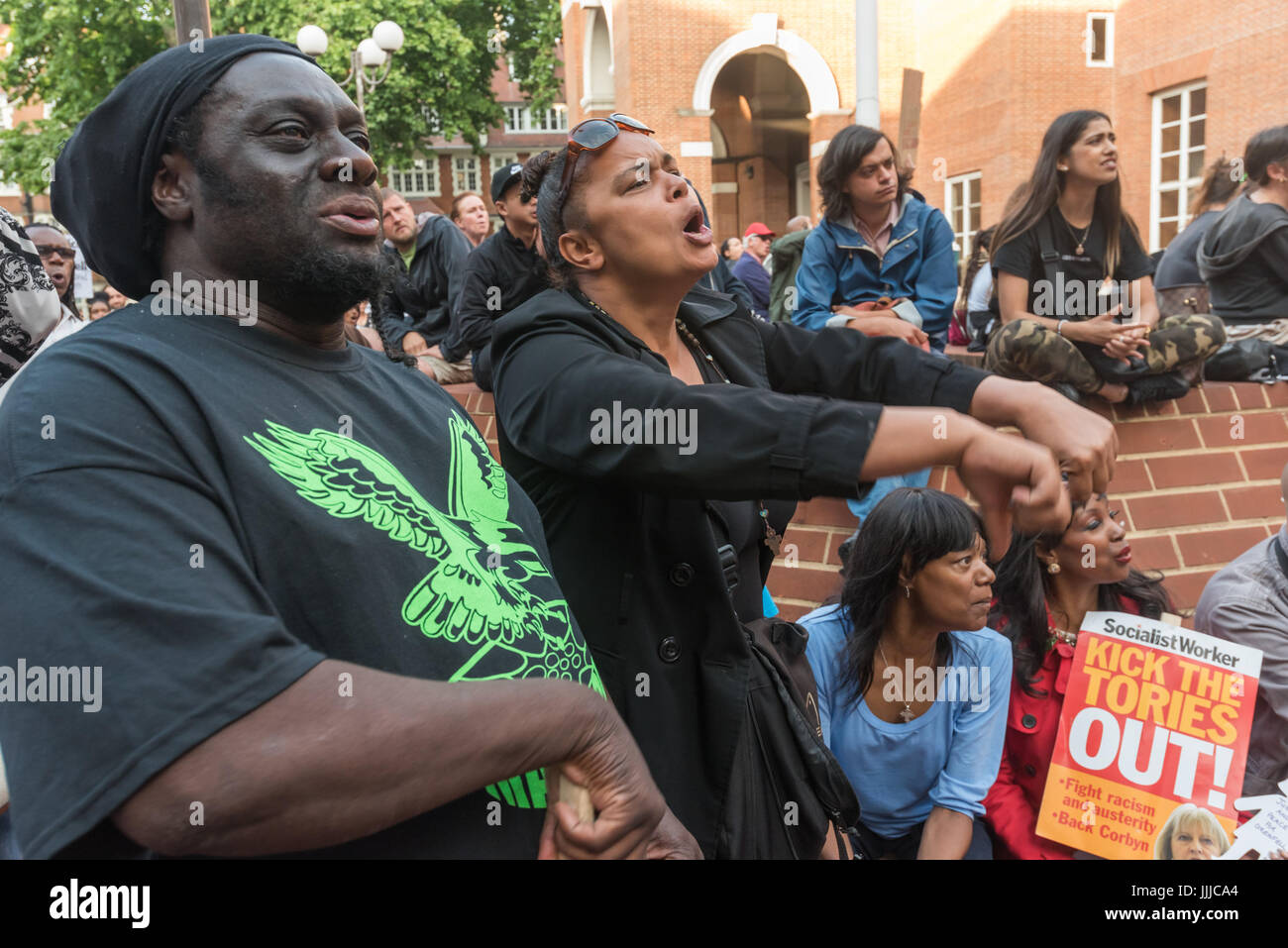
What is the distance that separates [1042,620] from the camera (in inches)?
137

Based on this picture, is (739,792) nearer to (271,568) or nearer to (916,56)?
(271,568)

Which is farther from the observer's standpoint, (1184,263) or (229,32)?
(229,32)

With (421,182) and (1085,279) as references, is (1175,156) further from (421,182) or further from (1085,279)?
(421,182)

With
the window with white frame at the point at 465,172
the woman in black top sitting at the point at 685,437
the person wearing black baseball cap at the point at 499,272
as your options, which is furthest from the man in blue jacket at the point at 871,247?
the window with white frame at the point at 465,172

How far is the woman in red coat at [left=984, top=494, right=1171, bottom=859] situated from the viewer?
11.1 ft

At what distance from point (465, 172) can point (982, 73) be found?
3563cm

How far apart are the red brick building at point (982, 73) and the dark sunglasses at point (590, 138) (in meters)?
13.2

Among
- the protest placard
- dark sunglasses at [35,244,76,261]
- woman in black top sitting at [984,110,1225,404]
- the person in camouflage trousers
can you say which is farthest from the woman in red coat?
dark sunglasses at [35,244,76,261]

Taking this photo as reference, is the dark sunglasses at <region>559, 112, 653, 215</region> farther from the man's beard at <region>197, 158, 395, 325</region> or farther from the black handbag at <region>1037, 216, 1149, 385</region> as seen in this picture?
the black handbag at <region>1037, 216, 1149, 385</region>

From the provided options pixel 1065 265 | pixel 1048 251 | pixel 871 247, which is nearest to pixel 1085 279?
pixel 1065 265

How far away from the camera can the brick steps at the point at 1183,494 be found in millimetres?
4727

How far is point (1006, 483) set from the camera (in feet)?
4.28

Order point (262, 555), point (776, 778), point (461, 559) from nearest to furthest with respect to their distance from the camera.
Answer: point (262, 555) → point (461, 559) → point (776, 778)
